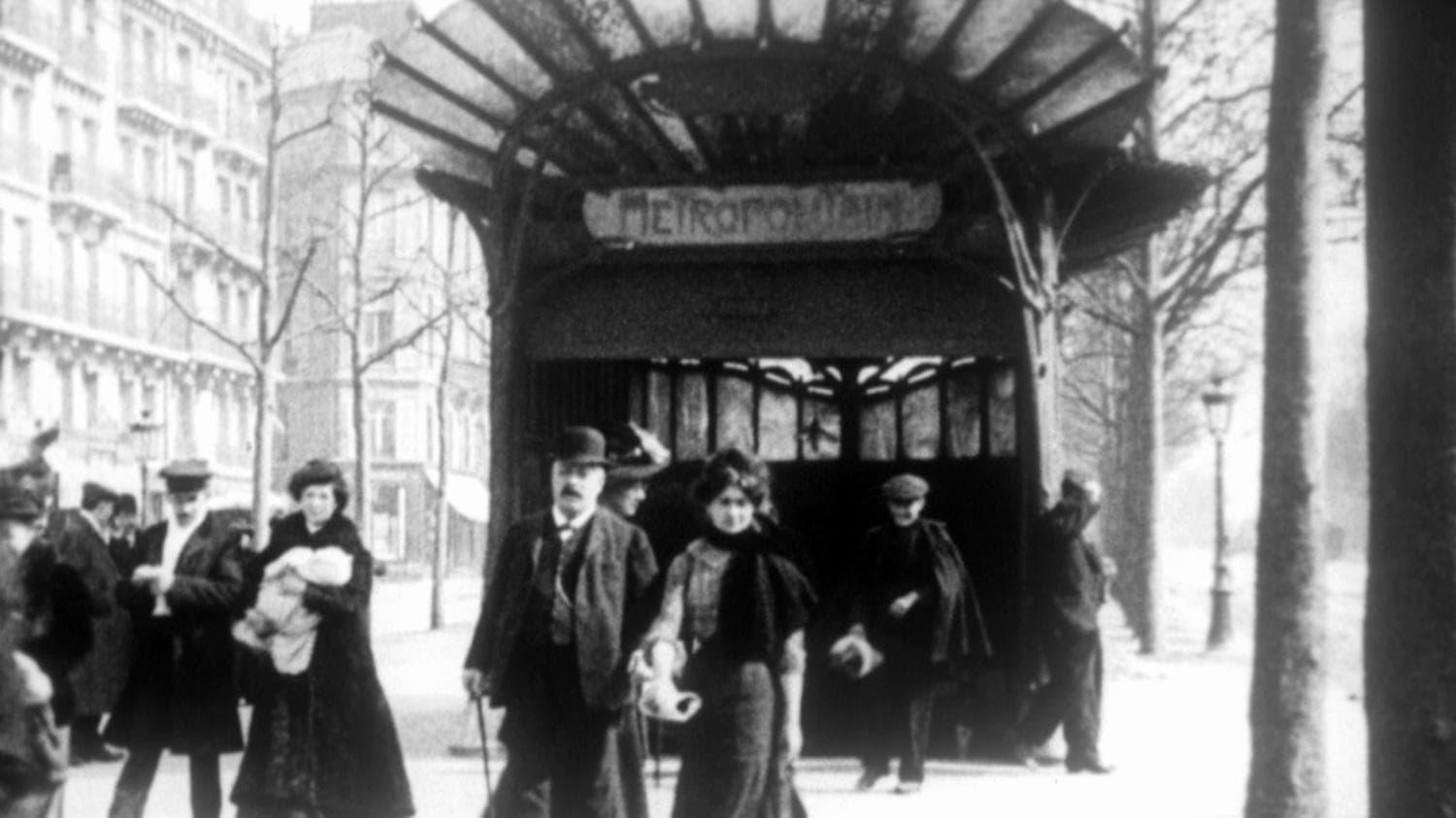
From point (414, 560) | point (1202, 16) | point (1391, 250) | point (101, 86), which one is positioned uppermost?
point (101, 86)

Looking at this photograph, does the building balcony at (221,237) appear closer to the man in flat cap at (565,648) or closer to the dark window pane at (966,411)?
the dark window pane at (966,411)

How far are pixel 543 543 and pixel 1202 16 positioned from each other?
51.6ft

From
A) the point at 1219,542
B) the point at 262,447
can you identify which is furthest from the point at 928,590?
the point at 262,447

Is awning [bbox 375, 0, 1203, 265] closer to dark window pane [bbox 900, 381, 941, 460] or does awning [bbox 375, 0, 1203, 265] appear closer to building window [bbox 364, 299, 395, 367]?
dark window pane [bbox 900, 381, 941, 460]

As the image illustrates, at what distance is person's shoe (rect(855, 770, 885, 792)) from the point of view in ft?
39.5

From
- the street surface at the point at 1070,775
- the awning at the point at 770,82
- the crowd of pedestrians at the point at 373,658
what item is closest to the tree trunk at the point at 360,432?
the street surface at the point at 1070,775

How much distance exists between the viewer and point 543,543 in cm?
789

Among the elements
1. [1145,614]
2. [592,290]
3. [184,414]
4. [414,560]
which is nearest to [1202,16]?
[1145,614]

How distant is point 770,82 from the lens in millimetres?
11477

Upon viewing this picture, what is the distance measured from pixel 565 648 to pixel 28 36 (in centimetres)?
4171

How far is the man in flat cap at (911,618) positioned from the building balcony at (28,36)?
3515cm

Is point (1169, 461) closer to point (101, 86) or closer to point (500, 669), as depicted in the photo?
point (101, 86)

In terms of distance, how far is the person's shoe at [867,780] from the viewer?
12.0 meters

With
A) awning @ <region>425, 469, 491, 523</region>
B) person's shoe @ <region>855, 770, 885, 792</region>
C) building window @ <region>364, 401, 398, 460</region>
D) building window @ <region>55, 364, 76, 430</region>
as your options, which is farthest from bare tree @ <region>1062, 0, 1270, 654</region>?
building window @ <region>364, 401, 398, 460</region>
